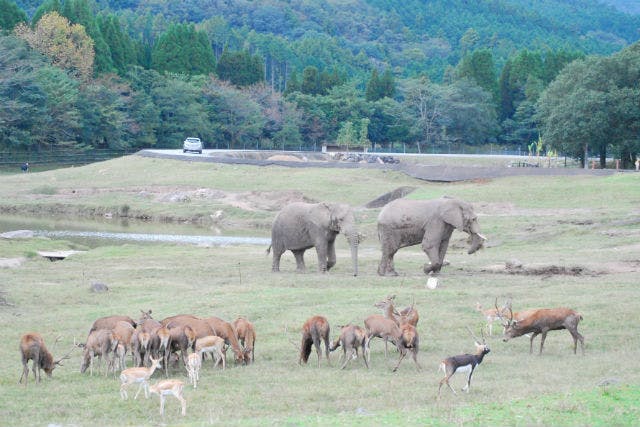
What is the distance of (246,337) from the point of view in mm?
20672

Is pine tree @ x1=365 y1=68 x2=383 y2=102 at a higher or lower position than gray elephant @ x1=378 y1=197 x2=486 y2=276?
higher

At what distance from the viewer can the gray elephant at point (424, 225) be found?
110 feet

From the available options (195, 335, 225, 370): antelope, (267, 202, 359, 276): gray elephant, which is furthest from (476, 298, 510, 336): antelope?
(267, 202, 359, 276): gray elephant

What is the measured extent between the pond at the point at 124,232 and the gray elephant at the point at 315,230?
11.8 m

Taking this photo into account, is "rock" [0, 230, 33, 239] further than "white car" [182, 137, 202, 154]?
No

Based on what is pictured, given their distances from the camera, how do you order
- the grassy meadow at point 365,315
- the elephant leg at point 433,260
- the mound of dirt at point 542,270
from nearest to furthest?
the grassy meadow at point 365,315
the mound of dirt at point 542,270
the elephant leg at point 433,260

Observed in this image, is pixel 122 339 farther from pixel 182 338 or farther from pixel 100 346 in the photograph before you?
pixel 182 338

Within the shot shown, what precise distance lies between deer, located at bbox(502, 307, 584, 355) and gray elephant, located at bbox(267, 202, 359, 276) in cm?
1182

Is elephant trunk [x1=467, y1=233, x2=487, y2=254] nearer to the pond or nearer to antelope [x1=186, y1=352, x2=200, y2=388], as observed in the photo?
the pond

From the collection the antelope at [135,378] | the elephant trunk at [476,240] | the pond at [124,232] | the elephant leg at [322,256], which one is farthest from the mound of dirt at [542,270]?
the antelope at [135,378]

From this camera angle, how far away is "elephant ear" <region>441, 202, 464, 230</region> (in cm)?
3366

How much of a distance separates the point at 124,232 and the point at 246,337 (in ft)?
113

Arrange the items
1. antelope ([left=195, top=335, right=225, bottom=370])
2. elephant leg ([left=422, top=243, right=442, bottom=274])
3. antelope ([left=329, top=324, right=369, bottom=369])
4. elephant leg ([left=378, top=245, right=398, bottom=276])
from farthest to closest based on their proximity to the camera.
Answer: elephant leg ([left=378, top=245, right=398, bottom=276]), elephant leg ([left=422, top=243, right=442, bottom=274]), antelope ([left=329, top=324, right=369, bottom=369]), antelope ([left=195, top=335, right=225, bottom=370])

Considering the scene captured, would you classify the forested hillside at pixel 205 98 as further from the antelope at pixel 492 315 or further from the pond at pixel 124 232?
the antelope at pixel 492 315
